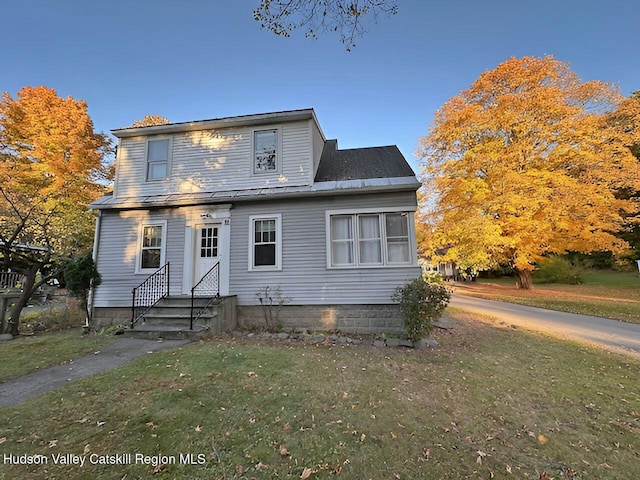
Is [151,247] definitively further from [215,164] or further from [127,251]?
[215,164]

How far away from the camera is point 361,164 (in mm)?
9656

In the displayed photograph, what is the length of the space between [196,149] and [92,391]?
7.44m

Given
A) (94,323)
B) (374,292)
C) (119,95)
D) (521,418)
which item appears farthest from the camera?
(119,95)

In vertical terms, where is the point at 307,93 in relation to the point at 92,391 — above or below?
above

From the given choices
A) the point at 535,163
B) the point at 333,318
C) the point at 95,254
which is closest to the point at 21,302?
the point at 95,254

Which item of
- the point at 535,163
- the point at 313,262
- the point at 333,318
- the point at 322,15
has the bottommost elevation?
the point at 333,318

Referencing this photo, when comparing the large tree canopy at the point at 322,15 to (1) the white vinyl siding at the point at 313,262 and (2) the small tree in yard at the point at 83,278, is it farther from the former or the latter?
(2) the small tree in yard at the point at 83,278

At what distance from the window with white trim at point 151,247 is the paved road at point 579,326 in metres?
11.4

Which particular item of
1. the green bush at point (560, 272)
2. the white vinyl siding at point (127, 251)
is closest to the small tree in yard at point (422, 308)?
the white vinyl siding at point (127, 251)

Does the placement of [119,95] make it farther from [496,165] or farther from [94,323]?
[496,165]

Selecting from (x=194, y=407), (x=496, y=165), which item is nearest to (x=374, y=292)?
(x=194, y=407)

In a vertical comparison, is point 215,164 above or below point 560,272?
above

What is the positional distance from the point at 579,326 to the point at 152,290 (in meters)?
12.9

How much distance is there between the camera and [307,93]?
1081 cm
